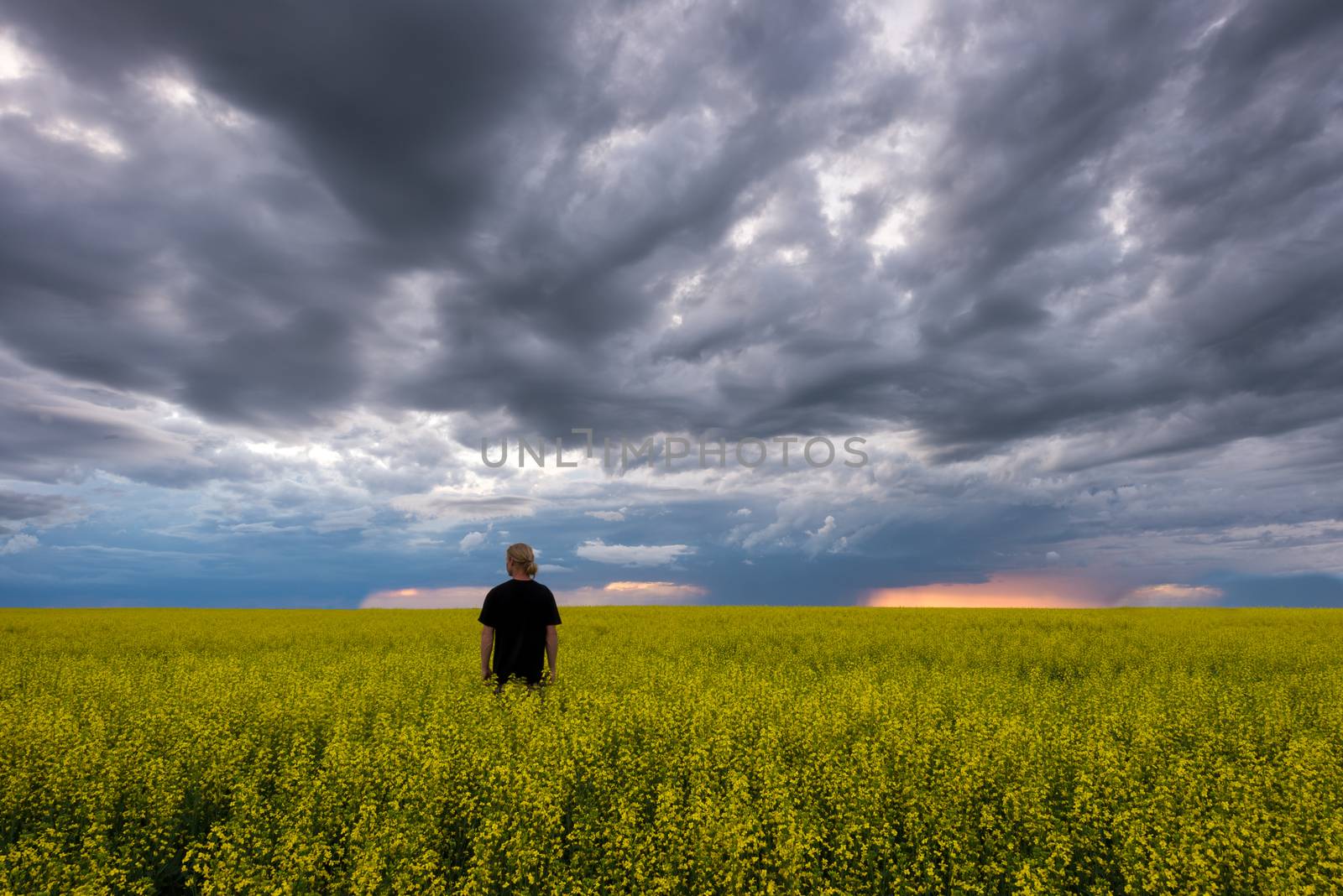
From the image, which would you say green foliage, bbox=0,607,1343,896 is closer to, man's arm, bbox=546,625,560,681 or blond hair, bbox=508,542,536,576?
man's arm, bbox=546,625,560,681

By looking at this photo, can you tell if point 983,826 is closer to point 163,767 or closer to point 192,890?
point 192,890

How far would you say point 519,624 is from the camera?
937cm

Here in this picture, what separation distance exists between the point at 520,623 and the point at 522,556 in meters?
0.97

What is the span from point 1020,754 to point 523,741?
17.7 ft

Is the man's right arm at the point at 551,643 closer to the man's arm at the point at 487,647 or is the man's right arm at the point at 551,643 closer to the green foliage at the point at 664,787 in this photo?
the green foliage at the point at 664,787

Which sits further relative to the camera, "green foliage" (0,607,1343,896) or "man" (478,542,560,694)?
"man" (478,542,560,694)

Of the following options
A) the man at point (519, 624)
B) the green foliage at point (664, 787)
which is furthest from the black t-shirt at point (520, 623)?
the green foliage at point (664, 787)

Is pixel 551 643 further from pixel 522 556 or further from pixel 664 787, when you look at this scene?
→ pixel 664 787

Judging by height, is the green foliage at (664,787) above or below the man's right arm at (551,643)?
below

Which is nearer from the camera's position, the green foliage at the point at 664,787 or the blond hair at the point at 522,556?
the green foliage at the point at 664,787

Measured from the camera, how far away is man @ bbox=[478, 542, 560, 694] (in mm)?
9203

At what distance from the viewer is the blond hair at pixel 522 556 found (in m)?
9.12

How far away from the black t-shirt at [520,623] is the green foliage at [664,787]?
70 centimetres

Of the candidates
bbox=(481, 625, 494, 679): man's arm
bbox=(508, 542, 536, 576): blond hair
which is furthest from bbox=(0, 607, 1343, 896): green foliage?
bbox=(508, 542, 536, 576): blond hair
